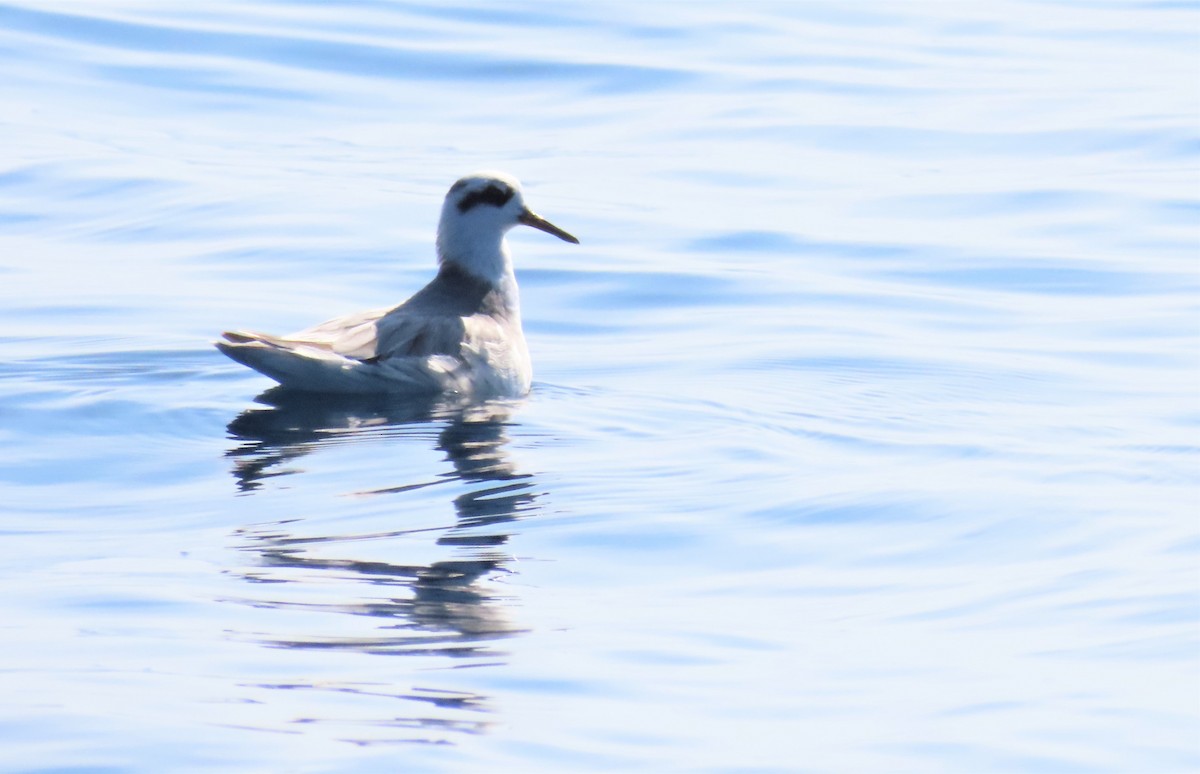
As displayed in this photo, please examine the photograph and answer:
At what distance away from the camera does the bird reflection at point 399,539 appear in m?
6.86

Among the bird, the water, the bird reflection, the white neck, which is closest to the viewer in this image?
the water

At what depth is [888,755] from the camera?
5.93m

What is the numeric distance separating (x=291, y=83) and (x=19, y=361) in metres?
10.5

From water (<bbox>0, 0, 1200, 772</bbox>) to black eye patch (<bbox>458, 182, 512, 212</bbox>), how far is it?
3.33ft

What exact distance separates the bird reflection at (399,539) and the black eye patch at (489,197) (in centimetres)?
159

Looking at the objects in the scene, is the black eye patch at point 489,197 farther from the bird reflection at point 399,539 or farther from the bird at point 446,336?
the bird reflection at point 399,539

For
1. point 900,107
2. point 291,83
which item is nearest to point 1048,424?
point 900,107

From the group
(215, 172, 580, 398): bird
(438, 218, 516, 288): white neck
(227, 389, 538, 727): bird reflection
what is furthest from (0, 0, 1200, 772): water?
(438, 218, 516, 288): white neck

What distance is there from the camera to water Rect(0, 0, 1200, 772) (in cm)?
625

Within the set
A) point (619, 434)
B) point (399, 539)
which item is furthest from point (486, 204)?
point (399, 539)

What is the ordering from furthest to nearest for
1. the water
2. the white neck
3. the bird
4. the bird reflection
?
the white neck → the bird → the bird reflection → the water

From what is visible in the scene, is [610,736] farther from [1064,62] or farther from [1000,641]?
[1064,62]

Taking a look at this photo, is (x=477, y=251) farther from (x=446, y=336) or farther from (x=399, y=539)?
(x=399, y=539)

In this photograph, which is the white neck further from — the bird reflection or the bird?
the bird reflection
